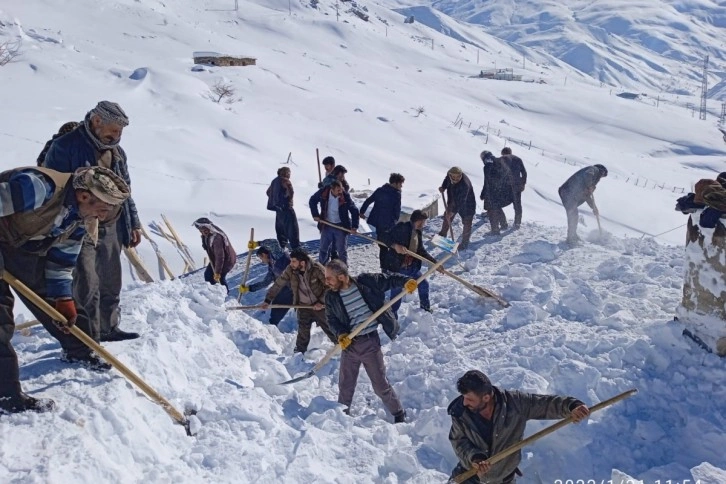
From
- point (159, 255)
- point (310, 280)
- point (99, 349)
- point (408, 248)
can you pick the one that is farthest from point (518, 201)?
point (99, 349)

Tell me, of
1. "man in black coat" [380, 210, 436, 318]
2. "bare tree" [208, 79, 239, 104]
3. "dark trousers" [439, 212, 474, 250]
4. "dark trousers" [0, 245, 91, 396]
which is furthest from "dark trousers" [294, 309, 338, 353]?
"bare tree" [208, 79, 239, 104]

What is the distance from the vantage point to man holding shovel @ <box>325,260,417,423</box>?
523 centimetres

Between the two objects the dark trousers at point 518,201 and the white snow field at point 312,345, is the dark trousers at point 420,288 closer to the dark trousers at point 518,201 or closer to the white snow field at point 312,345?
the white snow field at point 312,345

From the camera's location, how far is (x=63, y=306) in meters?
3.75

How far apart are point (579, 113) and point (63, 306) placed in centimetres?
4504

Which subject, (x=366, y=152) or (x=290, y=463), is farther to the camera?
(x=366, y=152)

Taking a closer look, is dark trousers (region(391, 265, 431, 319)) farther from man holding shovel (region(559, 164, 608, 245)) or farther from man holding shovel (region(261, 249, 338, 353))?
man holding shovel (region(559, 164, 608, 245))

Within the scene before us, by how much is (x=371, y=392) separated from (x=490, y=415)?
245 cm

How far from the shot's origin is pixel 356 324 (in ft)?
17.4

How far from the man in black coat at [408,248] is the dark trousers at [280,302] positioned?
1188mm

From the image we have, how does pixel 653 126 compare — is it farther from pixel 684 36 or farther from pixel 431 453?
pixel 684 36

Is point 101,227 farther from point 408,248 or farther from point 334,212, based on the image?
point 334,212

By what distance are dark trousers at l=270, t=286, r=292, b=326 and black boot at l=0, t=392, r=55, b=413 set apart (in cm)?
330

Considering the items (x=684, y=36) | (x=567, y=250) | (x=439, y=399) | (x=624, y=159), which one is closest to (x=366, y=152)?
(x=567, y=250)
